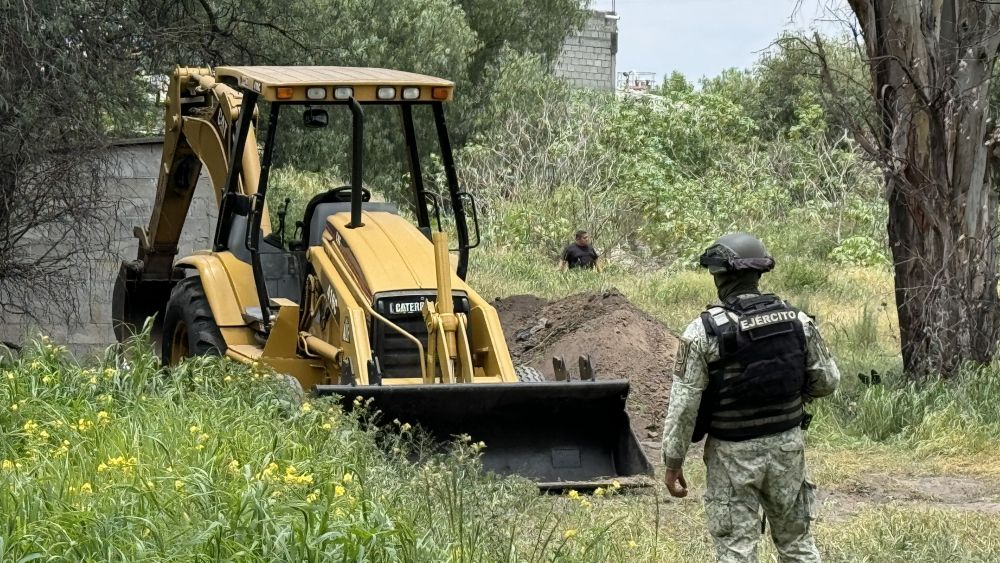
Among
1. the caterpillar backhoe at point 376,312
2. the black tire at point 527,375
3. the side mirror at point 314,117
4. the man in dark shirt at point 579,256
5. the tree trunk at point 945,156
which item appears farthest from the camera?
the man in dark shirt at point 579,256

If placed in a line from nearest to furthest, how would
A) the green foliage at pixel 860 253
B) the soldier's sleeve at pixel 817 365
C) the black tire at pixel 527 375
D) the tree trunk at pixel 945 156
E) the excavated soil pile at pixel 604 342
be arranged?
the soldier's sleeve at pixel 817 365, the black tire at pixel 527 375, the tree trunk at pixel 945 156, the excavated soil pile at pixel 604 342, the green foliage at pixel 860 253

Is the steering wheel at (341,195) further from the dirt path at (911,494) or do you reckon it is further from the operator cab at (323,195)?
the dirt path at (911,494)

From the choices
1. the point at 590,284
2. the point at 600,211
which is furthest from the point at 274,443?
the point at 600,211

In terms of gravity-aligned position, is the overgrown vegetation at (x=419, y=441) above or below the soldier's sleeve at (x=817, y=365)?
below

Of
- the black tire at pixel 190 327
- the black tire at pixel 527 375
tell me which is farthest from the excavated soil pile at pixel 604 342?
the black tire at pixel 190 327

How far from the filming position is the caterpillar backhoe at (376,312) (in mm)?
8734

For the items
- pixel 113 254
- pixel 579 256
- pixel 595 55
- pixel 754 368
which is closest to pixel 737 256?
pixel 754 368

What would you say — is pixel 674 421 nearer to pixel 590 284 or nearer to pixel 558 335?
pixel 558 335

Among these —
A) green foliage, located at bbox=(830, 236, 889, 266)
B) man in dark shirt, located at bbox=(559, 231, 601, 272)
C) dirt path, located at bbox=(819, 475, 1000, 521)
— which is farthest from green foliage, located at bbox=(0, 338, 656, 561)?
green foliage, located at bbox=(830, 236, 889, 266)

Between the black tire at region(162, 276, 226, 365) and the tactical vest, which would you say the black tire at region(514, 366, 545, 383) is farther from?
the tactical vest

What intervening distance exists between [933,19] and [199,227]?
8.73m

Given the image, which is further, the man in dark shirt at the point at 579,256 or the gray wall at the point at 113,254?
the man in dark shirt at the point at 579,256

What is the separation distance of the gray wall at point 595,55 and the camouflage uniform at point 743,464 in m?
49.7

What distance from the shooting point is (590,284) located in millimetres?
20203
